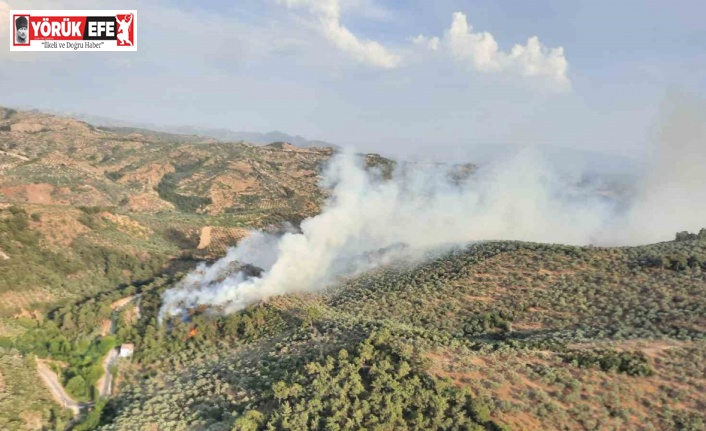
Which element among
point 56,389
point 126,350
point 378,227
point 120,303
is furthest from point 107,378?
point 378,227

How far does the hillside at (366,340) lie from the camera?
25688 mm

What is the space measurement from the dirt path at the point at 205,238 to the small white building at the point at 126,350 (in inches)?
1318

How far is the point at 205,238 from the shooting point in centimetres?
7644

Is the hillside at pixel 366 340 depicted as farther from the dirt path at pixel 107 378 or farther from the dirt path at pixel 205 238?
the dirt path at pixel 205 238

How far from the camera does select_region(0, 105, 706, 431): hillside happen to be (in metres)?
25.7

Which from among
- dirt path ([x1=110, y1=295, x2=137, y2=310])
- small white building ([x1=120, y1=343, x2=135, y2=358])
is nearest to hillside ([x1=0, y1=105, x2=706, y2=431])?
dirt path ([x1=110, y1=295, x2=137, y2=310])

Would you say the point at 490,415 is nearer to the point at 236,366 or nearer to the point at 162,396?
the point at 236,366

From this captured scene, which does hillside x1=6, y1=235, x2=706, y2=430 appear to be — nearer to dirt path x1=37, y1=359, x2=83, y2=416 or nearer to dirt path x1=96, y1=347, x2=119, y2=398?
dirt path x1=96, y1=347, x2=119, y2=398

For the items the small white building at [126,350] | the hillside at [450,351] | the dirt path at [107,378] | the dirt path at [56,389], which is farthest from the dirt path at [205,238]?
the dirt path at [56,389]

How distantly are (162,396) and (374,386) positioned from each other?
45.8ft

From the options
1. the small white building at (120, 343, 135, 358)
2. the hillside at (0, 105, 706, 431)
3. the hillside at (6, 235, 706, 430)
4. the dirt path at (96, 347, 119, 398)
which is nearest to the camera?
the hillside at (6, 235, 706, 430)

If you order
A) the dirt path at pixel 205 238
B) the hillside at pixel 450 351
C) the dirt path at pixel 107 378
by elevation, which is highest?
the hillside at pixel 450 351

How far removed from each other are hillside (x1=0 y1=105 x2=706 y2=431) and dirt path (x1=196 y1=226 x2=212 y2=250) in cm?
588

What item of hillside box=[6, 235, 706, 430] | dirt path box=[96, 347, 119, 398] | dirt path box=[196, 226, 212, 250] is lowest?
dirt path box=[96, 347, 119, 398]
